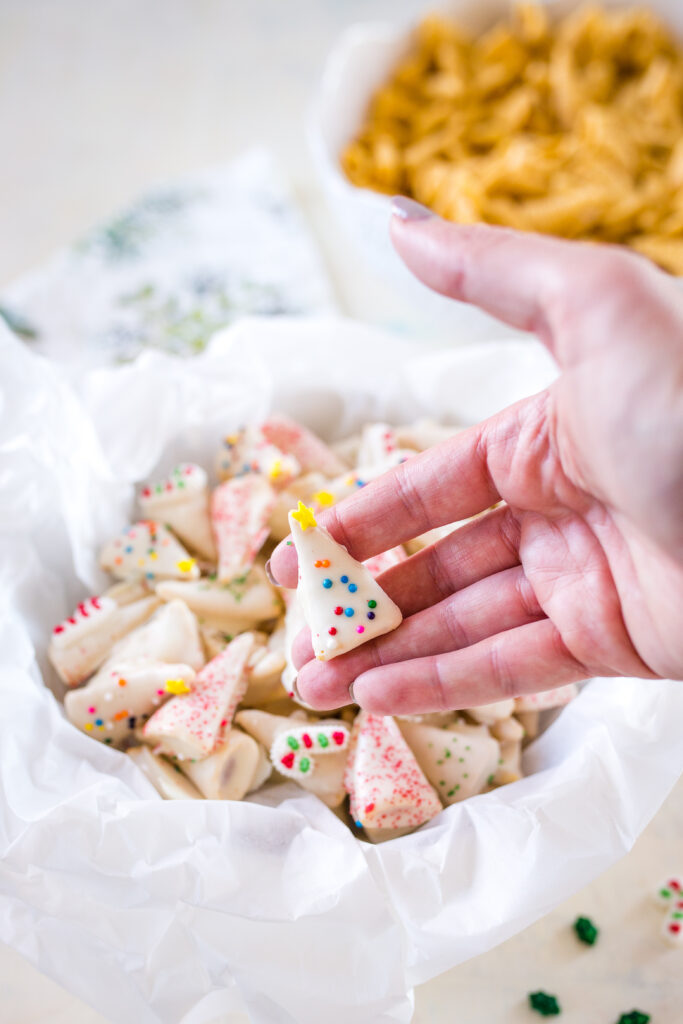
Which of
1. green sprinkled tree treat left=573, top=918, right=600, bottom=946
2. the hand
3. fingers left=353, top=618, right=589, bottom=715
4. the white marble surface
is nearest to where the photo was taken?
the hand

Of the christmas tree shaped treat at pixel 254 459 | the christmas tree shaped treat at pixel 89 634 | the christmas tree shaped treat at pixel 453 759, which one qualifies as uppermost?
the christmas tree shaped treat at pixel 254 459

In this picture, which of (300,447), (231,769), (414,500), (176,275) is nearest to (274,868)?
(231,769)

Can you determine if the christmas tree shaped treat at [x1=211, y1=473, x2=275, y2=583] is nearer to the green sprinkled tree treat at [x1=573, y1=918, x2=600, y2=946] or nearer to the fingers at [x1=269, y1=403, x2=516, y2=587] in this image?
the fingers at [x1=269, y1=403, x2=516, y2=587]

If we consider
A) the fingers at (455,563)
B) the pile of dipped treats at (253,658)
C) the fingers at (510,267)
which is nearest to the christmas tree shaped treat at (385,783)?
the pile of dipped treats at (253,658)

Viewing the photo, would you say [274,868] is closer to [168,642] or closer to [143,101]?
[168,642]

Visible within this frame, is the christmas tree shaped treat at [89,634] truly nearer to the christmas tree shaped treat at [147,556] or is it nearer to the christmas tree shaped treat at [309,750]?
the christmas tree shaped treat at [147,556]

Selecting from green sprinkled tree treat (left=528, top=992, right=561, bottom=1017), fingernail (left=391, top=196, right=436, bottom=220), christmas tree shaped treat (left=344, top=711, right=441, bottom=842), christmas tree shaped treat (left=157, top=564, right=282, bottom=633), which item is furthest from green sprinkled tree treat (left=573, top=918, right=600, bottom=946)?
fingernail (left=391, top=196, right=436, bottom=220)
